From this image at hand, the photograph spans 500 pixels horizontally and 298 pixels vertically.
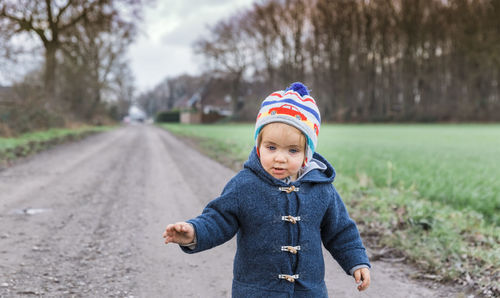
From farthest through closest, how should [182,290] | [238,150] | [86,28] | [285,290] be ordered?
[86,28]
[238,150]
[182,290]
[285,290]

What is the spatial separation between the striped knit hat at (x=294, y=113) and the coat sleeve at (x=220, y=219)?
30cm

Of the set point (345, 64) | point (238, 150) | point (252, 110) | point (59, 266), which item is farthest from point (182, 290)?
point (252, 110)

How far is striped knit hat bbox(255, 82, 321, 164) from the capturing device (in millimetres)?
2010

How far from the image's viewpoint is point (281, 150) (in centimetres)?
201

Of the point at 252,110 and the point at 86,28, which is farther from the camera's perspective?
the point at 252,110

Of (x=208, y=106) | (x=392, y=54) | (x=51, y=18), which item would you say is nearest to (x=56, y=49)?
(x=51, y=18)

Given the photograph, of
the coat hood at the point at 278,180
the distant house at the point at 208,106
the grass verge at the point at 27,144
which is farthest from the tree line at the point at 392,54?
the coat hood at the point at 278,180

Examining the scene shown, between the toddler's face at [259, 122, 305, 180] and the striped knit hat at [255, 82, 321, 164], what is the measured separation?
0.10 feet

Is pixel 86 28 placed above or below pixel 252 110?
above

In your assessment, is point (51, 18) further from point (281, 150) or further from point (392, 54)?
point (392, 54)

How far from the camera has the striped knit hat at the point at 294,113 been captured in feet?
6.59

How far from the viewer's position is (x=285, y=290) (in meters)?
1.99

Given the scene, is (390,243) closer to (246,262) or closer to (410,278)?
(410,278)

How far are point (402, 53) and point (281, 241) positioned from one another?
4282 cm
